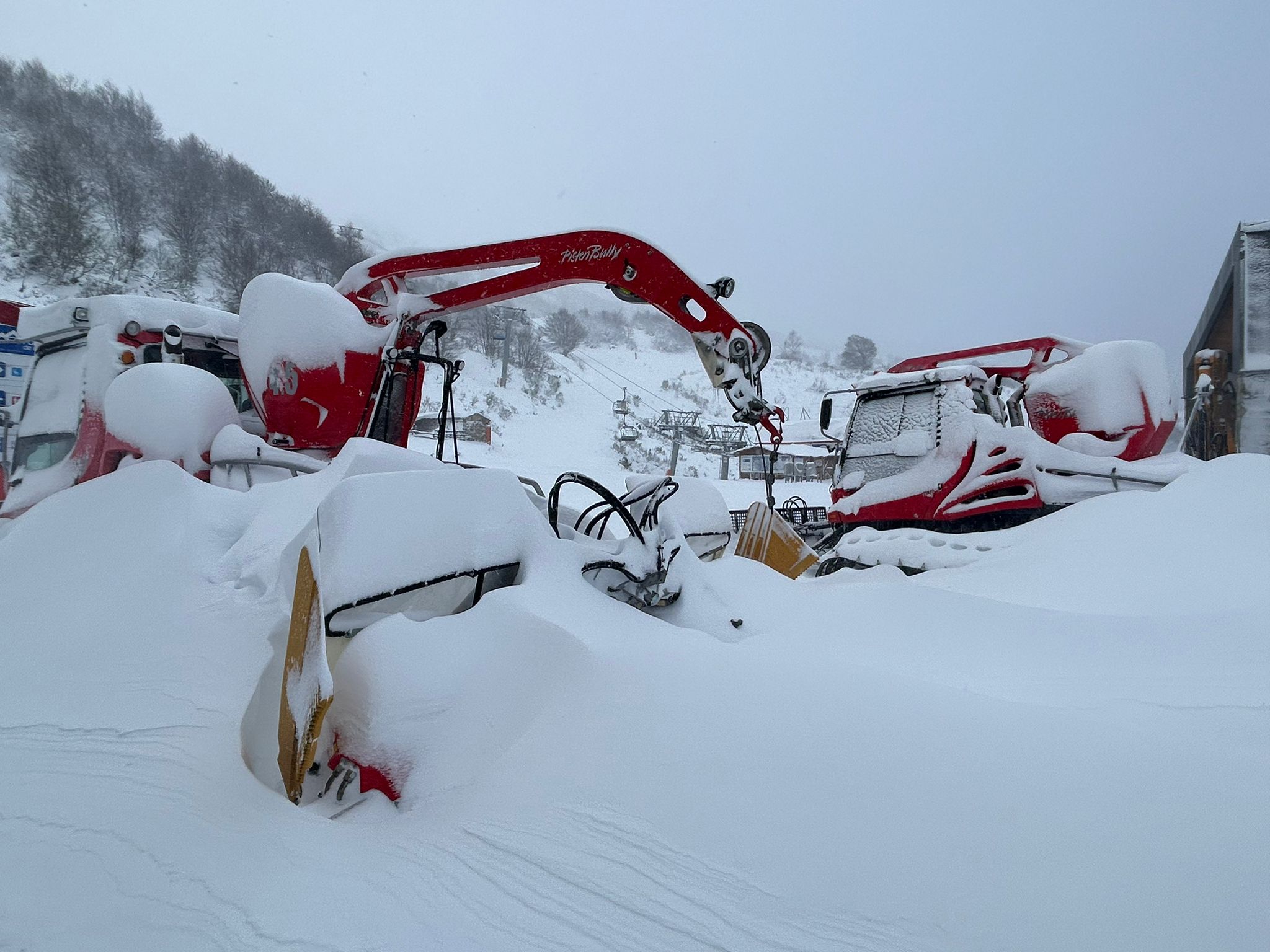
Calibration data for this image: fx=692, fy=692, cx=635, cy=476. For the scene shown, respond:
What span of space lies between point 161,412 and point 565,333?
133ft

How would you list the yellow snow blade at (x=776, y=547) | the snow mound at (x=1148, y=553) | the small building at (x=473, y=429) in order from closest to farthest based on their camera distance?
the snow mound at (x=1148, y=553) → the yellow snow blade at (x=776, y=547) → the small building at (x=473, y=429)

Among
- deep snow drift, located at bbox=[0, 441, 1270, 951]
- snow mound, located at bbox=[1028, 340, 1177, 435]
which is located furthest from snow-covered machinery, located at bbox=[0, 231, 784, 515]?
snow mound, located at bbox=[1028, 340, 1177, 435]

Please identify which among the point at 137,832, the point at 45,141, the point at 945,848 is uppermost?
the point at 45,141

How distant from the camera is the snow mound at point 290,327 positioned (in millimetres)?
4898

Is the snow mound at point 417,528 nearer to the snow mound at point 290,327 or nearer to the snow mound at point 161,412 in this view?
the snow mound at point 161,412

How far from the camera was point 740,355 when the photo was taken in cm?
458

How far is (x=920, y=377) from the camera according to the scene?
6129mm

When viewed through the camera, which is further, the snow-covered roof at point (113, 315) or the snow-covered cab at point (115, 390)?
the snow-covered roof at point (113, 315)

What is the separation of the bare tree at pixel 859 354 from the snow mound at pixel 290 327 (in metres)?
48.7

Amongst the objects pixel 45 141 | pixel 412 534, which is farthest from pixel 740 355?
pixel 45 141

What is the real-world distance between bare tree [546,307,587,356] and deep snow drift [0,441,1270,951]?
132 feet

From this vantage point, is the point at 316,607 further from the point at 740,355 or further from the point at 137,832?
the point at 740,355

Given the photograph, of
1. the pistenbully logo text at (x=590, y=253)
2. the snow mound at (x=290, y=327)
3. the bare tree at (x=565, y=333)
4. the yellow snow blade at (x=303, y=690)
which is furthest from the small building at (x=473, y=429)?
the yellow snow blade at (x=303, y=690)

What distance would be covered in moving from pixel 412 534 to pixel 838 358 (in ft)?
190
